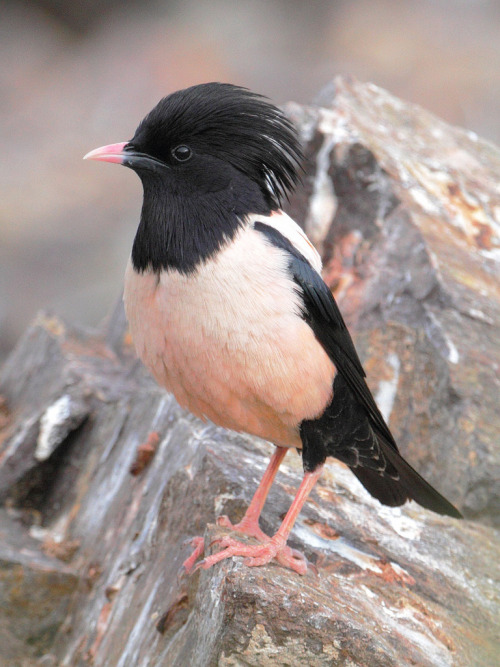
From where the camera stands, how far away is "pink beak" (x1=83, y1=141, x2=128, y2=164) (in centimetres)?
345

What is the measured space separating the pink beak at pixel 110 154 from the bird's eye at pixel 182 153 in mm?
237

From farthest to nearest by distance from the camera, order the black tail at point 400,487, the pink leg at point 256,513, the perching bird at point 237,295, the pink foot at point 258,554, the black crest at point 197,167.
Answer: the black tail at point 400,487 < the pink leg at point 256,513 < the black crest at point 197,167 < the perching bird at point 237,295 < the pink foot at point 258,554

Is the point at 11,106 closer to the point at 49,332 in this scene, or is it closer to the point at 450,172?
the point at 49,332

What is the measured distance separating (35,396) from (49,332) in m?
0.82

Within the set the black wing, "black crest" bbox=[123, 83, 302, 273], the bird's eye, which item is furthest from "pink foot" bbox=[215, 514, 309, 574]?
the bird's eye

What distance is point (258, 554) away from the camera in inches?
126

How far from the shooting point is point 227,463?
408 centimetres

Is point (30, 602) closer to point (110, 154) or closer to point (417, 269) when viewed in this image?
point (110, 154)

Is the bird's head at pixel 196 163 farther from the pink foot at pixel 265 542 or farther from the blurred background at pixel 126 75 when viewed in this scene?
the blurred background at pixel 126 75

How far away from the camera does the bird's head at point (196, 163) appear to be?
3.33 metres

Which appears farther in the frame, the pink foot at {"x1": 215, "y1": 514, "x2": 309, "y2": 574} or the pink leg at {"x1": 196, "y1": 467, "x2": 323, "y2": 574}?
A: the pink foot at {"x1": 215, "y1": 514, "x2": 309, "y2": 574}

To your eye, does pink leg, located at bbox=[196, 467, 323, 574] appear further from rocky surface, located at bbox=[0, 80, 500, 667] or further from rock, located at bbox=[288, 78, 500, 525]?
rock, located at bbox=[288, 78, 500, 525]

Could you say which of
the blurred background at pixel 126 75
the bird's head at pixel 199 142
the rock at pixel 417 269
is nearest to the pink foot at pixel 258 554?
the bird's head at pixel 199 142

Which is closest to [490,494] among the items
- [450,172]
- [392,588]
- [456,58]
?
[392,588]
